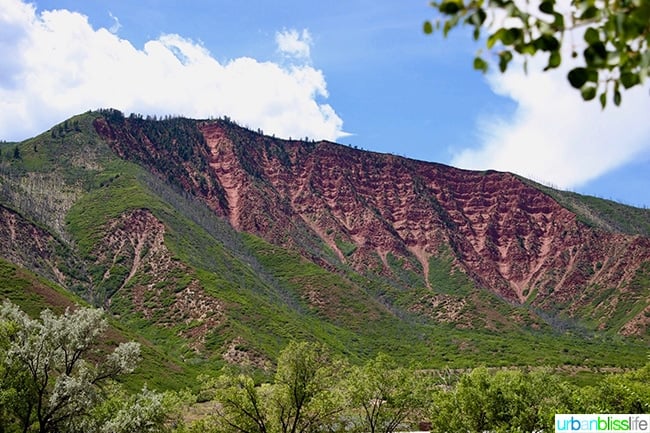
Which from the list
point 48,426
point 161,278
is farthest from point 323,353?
point 161,278

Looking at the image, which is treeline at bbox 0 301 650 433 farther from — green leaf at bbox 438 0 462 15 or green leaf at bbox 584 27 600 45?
green leaf at bbox 438 0 462 15

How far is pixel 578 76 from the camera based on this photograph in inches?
155

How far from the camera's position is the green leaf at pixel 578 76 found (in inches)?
154

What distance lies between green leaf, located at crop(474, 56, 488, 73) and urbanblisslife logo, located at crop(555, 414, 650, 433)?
24.7 meters

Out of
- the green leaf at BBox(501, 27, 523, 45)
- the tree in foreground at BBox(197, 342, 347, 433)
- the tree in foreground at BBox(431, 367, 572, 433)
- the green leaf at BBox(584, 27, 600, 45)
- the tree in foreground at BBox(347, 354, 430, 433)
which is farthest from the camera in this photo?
the tree in foreground at BBox(347, 354, 430, 433)

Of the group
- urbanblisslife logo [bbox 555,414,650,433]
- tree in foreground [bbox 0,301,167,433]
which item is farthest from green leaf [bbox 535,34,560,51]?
tree in foreground [bbox 0,301,167,433]

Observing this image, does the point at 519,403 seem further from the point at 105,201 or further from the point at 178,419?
the point at 105,201

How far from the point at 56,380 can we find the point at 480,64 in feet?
108

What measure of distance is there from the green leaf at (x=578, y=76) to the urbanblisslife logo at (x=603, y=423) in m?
24.5

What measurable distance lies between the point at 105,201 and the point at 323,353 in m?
168

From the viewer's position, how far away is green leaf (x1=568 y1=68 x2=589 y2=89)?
391 centimetres

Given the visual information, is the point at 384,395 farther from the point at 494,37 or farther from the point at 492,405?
the point at 494,37

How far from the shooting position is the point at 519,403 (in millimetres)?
36719

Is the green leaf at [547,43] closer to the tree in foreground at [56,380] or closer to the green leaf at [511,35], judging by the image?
the green leaf at [511,35]
